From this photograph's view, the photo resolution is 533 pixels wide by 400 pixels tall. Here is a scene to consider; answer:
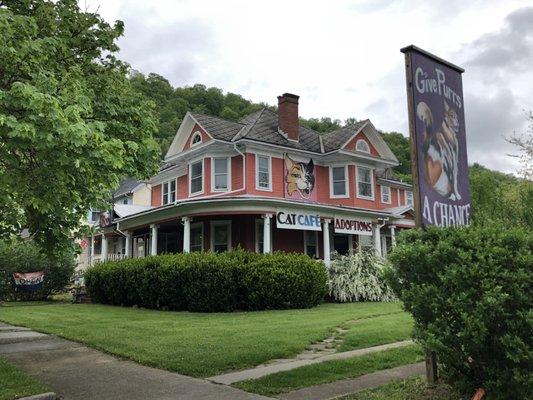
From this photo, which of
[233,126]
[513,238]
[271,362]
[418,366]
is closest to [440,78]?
[513,238]

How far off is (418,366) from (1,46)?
22.8ft

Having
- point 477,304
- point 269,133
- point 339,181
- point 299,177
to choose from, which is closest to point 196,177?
point 269,133

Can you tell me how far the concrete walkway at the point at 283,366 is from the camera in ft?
22.7

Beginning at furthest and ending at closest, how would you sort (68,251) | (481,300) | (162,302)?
(162,302), (68,251), (481,300)

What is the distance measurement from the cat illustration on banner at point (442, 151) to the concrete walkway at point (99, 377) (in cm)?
344

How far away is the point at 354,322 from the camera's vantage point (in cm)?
1250

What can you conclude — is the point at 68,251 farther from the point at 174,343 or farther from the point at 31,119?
the point at 31,119

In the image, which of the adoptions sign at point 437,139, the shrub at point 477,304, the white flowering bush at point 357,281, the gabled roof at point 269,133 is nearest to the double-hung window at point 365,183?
the gabled roof at point 269,133

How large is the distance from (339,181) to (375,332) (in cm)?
1473

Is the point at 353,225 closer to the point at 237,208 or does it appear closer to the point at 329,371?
the point at 237,208

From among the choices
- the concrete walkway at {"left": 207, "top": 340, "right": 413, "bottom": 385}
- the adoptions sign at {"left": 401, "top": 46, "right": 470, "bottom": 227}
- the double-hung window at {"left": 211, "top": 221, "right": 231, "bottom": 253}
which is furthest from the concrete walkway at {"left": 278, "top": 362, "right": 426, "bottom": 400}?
the double-hung window at {"left": 211, "top": 221, "right": 231, "bottom": 253}

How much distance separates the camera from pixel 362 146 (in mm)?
25828

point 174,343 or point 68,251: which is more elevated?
point 68,251

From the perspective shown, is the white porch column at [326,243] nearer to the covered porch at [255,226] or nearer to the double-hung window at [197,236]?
the covered porch at [255,226]
